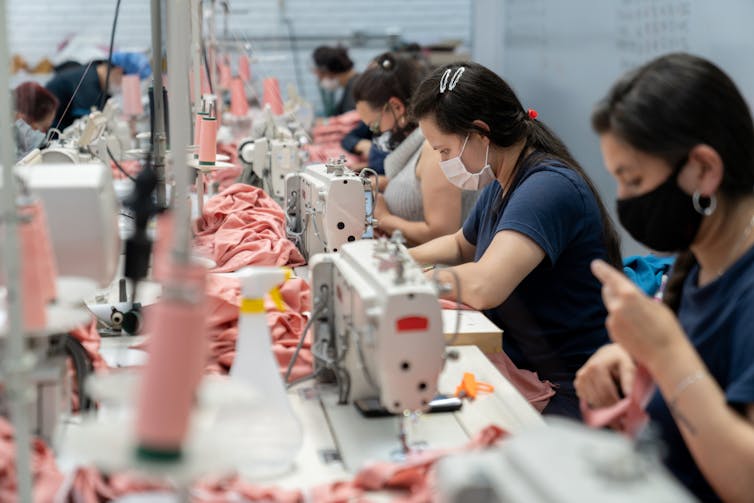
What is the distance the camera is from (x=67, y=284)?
148 centimetres

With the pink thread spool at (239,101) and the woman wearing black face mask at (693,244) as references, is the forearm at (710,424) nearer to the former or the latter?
the woman wearing black face mask at (693,244)

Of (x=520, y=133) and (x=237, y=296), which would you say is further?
(x=520, y=133)

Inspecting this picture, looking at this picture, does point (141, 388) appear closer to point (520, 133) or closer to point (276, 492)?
point (276, 492)

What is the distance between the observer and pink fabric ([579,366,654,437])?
5.09 ft

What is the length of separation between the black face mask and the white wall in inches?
299

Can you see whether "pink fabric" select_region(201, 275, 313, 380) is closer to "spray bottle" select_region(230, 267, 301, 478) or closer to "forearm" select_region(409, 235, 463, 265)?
"spray bottle" select_region(230, 267, 301, 478)

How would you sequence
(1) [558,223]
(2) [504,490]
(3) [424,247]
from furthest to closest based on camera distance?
(3) [424,247]
(1) [558,223]
(2) [504,490]

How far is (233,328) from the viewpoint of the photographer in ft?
6.91

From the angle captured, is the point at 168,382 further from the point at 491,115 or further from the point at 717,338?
the point at 491,115

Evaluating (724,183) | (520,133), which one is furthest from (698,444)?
(520,133)

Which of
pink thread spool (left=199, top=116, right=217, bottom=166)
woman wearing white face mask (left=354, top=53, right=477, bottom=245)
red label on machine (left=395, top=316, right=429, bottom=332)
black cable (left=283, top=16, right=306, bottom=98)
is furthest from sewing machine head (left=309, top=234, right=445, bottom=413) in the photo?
black cable (left=283, top=16, right=306, bottom=98)

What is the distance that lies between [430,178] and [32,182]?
232 centimetres

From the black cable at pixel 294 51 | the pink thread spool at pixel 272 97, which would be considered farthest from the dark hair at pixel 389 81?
the black cable at pixel 294 51

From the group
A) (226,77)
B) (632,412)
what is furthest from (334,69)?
(632,412)
